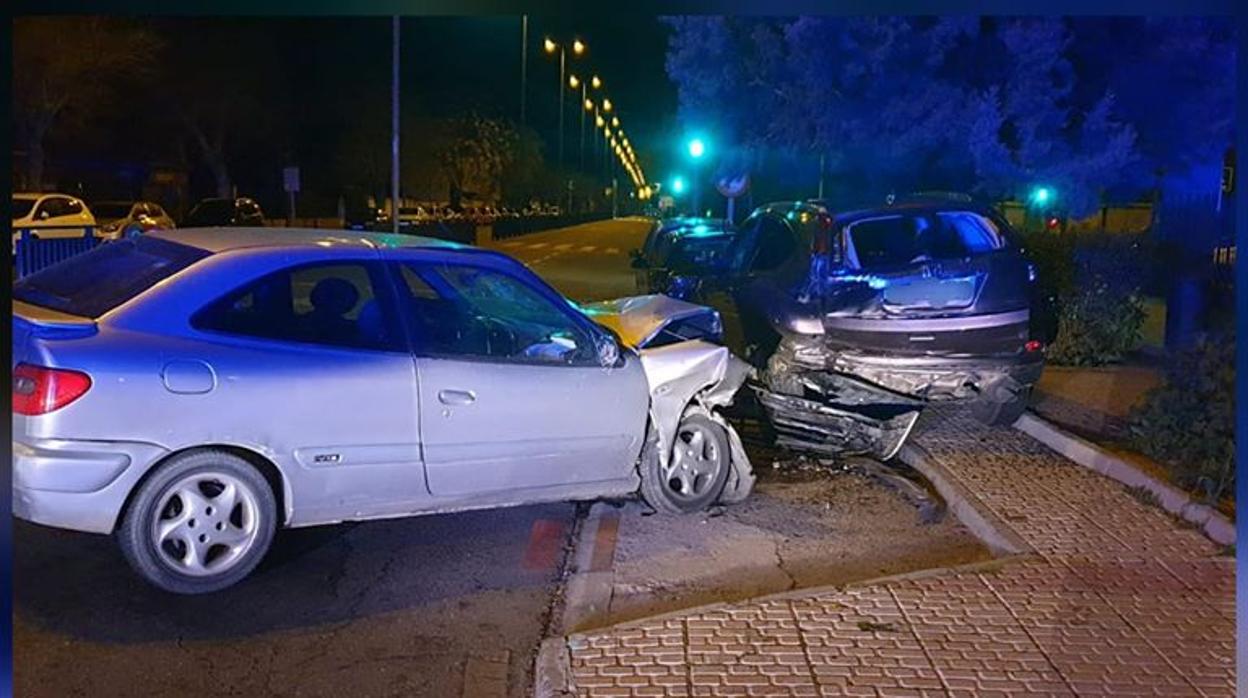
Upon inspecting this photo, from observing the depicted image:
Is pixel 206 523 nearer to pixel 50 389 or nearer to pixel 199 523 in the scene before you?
pixel 199 523

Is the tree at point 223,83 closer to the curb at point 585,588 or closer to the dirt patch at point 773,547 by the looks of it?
the dirt patch at point 773,547

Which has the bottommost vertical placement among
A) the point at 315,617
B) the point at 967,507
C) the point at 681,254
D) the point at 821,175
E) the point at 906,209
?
the point at 315,617

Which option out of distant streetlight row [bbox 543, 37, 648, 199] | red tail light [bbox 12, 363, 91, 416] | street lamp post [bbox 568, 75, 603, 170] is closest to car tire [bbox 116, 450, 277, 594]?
red tail light [bbox 12, 363, 91, 416]

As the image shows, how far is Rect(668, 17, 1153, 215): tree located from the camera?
12992 millimetres

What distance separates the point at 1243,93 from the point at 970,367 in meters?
6.50

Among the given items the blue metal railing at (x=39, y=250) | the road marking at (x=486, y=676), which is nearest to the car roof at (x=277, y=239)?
the road marking at (x=486, y=676)

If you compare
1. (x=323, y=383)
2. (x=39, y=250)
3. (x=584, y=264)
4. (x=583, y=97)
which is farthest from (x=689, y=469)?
(x=583, y=97)

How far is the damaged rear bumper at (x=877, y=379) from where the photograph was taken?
953 centimetres

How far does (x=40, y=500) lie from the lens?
5.60m

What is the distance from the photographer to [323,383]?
605cm

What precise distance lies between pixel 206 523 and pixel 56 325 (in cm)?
108

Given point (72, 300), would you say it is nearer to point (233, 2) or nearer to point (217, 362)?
point (217, 362)

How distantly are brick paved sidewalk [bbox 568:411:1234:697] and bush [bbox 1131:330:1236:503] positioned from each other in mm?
522

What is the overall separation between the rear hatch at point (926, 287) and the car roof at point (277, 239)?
12.0 ft
